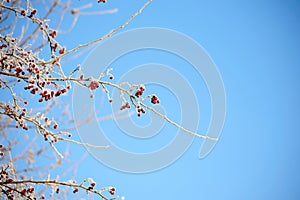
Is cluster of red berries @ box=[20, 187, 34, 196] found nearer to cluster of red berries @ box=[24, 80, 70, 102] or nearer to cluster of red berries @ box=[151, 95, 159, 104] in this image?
cluster of red berries @ box=[24, 80, 70, 102]

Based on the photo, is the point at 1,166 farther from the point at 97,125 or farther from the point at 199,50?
the point at 199,50

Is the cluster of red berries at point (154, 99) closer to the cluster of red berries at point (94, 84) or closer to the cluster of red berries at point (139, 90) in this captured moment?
the cluster of red berries at point (139, 90)

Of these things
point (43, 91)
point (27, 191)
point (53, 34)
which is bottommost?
point (27, 191)

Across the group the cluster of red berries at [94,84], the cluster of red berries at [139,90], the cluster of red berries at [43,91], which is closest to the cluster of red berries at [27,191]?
the cluster of red berries at [43,91]

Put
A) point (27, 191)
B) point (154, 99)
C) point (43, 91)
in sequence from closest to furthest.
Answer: point (43, 91), point (154, 99), point (27, 191)

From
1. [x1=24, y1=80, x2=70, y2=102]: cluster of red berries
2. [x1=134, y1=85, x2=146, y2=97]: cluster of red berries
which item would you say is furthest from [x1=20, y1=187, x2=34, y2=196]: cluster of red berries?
[x1=134, y1=85, x2=146, y2=97]: cluster of red berries

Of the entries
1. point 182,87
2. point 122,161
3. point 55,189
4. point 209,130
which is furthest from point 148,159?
point 55,189

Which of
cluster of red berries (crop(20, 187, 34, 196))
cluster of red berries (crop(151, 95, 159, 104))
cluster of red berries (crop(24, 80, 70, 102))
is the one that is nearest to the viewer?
cluster of red berries (crop(24, 80, 70, 102))

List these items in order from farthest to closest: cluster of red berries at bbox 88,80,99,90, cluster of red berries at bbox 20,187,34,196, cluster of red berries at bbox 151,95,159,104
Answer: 1. cluster of red berries at bbox 20,187,34,196
2. cluster of red berries at bbox 151,95,159,104
3. cluster of red berries at bbox 88,80,99,90

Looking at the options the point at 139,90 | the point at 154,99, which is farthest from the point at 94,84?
the point at 154,99

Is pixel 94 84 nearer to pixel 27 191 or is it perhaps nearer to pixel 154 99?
pixel 154 99

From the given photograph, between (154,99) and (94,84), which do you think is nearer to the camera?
(94,84)

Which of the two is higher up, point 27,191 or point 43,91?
point 43,91
